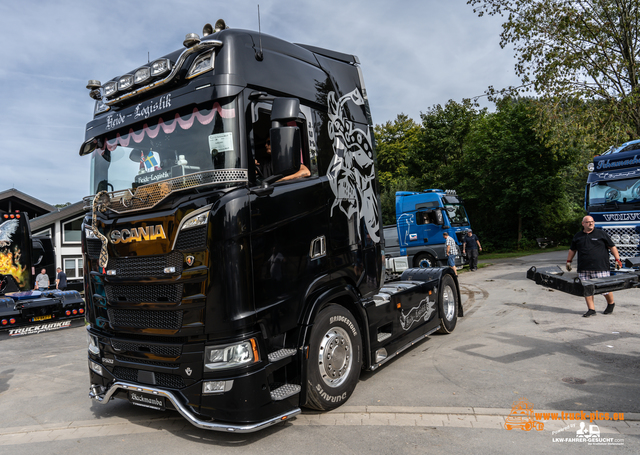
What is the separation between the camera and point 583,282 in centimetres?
478

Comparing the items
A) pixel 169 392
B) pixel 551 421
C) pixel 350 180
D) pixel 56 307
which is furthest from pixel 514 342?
pixel 56 307

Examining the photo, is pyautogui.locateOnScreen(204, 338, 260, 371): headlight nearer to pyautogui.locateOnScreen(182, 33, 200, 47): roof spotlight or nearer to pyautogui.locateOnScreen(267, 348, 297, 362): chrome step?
pyautogui.locateOnScreen(267, 348, 297, 362): chrome step

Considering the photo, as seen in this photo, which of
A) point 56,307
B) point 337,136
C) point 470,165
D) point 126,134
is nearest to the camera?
point 126,134

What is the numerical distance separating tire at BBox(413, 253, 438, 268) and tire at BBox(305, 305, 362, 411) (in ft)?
44.5

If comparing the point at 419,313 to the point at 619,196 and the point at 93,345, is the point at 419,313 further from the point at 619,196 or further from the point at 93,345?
the point at 619,196

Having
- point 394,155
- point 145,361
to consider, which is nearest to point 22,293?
point 145,361

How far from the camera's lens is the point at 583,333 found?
688 centimetres

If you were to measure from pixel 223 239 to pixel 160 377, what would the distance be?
1439mm

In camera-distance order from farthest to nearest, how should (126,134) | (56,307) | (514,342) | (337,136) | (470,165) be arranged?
(470,165)
(56,307)
(514,342)
(337,136)
(126,134)

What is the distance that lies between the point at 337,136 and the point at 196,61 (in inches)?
67.9

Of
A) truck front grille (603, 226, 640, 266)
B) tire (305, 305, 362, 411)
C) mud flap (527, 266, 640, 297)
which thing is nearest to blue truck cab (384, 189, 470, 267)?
truck front grille (603, 226, 640, 266)

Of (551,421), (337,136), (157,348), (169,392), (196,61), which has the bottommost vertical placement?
(551,421)

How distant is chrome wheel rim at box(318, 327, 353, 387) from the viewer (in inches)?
168

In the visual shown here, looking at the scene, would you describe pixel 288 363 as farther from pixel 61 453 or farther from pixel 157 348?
pixel 61 453
